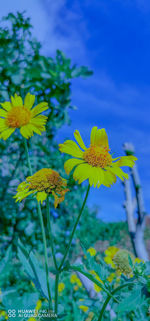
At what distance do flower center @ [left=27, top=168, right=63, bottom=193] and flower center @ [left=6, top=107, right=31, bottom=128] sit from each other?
22cm

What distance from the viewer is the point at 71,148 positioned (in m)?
0.77

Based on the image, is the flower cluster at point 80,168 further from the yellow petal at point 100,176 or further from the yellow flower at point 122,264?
the yellow flower at point 122,264

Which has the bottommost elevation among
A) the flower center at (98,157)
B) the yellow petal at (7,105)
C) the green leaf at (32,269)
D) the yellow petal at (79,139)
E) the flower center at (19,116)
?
the green leaf at (32,269)

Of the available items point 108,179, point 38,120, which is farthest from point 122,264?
point 38,120

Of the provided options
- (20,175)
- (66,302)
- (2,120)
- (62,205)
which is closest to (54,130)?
(20,175)

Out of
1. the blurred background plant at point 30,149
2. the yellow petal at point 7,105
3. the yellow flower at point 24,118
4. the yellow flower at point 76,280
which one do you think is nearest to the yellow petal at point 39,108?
the yellow flower at point 24,118

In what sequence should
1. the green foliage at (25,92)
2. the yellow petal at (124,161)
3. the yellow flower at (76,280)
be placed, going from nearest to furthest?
the yellow petal at (124,161) → the green foliage at (25,92) → the yellow flower at (76,280)

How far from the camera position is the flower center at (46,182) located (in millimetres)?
751

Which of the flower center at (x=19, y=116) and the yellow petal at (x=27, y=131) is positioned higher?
the flower center at (x=19, y=116)

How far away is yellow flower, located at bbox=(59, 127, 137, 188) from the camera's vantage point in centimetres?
70

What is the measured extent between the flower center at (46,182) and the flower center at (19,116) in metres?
0.22

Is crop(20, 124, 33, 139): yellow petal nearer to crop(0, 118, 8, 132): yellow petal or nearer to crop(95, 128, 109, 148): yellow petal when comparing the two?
crop(0, 118, 8, 132): yellow petal

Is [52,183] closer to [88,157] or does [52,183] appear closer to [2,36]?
[88,157]

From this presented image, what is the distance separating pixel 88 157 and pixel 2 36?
72.2 inches
